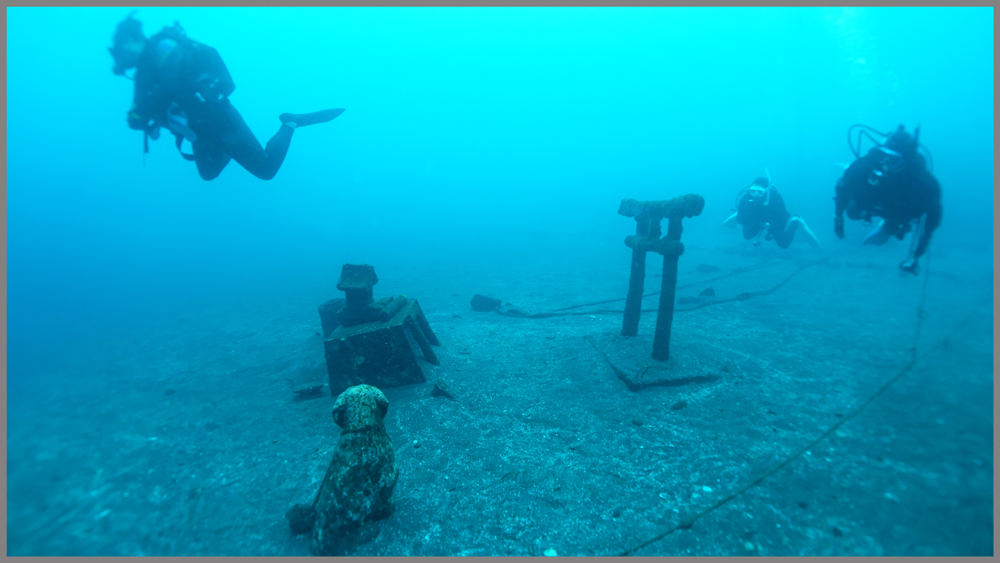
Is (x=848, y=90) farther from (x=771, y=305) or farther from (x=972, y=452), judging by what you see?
(x=972, y=452)

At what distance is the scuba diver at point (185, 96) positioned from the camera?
4484 mm

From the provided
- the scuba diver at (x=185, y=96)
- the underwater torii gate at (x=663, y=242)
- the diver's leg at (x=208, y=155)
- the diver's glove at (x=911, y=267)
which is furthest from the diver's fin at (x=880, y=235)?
the diver's leg at (x=208, y=155)

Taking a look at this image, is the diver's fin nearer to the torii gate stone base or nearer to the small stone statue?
the torii gate stone base

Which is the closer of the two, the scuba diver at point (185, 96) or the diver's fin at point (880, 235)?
the diver's fin at point (880, 235)

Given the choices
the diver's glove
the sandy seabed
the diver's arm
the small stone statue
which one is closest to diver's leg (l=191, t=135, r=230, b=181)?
the sandy seabed

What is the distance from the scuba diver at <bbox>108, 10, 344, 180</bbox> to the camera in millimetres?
4484

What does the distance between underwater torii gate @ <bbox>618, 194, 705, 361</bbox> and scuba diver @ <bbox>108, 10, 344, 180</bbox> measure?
595cm

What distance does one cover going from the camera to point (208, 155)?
5258 millimetres

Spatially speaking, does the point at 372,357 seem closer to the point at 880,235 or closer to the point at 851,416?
the point at 851,416

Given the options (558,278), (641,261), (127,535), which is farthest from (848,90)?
(127,535)

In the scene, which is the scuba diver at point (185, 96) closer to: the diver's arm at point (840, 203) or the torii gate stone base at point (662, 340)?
the torii gate stone base at point (662, 340)

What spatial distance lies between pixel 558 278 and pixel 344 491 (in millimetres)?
14015

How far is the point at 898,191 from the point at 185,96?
801cm

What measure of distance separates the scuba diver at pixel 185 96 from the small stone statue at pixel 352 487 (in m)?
4.23
